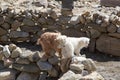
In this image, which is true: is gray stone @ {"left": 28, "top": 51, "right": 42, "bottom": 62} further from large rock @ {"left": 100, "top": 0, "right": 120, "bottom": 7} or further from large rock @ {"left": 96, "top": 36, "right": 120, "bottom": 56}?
large rock @ {"left": 100, "top": 0, "right": 120, "bottom": 7}

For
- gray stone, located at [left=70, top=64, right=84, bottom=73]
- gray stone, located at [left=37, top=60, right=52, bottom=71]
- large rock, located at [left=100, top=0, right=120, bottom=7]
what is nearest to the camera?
gray stone, located at [left=70, top=64, right=84, bottom=73]

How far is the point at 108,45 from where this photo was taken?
9.30 m

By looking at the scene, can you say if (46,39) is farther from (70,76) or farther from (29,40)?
(29,40)

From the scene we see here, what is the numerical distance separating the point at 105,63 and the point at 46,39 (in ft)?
6.12

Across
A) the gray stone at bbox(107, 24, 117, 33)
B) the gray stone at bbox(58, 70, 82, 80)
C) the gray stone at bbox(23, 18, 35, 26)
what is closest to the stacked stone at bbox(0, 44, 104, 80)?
the gray stone at bbox(58, 70, 82, 80)

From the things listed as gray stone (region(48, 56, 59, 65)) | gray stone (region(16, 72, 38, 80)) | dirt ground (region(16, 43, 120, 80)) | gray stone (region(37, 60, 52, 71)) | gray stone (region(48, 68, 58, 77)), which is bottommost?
dirt ground (region(16, 43, 120, 80))

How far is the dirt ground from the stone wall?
0.48 ft

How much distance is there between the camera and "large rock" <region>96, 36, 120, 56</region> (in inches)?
362

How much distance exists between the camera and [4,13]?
10070 millimetres

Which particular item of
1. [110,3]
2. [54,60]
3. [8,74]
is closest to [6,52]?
[8,74]

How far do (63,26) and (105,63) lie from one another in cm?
157

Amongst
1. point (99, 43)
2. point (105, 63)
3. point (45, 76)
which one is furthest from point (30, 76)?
point (99, 43)

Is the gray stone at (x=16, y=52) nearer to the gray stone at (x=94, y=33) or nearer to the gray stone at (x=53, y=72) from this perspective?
the gray stone at (x=53, y=72)

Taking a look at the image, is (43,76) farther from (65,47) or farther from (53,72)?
(65,47)
